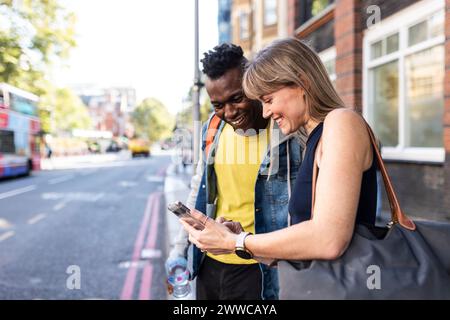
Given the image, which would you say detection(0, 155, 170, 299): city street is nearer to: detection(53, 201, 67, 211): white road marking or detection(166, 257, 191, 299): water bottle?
detection(53, 201, 67, 211): white road marking

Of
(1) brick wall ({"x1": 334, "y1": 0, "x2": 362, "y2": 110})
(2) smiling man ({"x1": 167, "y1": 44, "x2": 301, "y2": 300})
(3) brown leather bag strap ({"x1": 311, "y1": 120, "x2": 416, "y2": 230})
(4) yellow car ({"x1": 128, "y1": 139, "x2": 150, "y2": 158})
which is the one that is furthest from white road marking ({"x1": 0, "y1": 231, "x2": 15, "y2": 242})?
(4) yellow car ({"x1": 128, "y1": 139, "x2": 150, "y2": 158})

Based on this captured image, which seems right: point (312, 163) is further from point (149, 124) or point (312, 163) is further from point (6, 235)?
point (149, 124)

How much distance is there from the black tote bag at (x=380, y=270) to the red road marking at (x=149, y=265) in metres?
3.48

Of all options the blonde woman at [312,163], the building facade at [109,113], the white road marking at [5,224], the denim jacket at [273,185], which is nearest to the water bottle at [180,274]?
the denim jacket at [273,185]

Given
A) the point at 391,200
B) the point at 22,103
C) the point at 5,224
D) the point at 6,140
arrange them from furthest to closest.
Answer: the point at 6,140 → the point at 5,224 → the point at 22,103 → the point at 391,200

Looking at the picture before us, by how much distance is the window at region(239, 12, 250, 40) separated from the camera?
21.3 meters

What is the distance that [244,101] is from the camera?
6.19 feet

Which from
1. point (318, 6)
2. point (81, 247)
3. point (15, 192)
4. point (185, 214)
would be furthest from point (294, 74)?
point (15, 192)

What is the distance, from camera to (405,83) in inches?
269

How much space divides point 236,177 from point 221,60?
22.2 inches

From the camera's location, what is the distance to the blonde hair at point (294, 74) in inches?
44.8

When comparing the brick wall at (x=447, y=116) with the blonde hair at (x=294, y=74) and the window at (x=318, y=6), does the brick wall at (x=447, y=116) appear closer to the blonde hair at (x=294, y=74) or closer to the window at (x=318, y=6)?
the blonde hair at (x=294, y=74)

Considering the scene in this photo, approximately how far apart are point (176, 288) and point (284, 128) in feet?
3.88

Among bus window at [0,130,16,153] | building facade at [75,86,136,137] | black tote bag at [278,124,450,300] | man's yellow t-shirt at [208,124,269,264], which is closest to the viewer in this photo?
black tote bag at [278,124,450,300]
